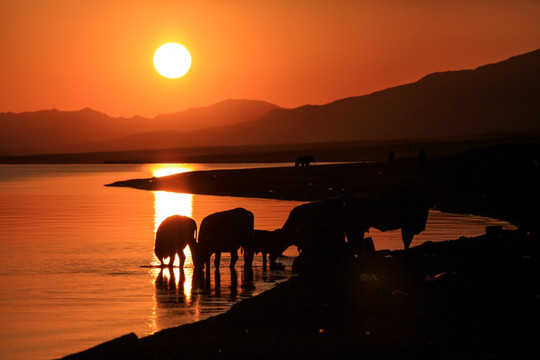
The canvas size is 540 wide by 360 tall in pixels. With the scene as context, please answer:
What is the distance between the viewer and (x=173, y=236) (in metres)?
23.4

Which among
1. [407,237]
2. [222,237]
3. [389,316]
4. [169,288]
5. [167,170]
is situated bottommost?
[169,288]

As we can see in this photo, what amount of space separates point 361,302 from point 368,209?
24.6 ft

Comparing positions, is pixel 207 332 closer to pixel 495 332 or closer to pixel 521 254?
pixel 495 332

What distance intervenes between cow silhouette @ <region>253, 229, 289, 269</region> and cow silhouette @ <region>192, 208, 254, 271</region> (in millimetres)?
644

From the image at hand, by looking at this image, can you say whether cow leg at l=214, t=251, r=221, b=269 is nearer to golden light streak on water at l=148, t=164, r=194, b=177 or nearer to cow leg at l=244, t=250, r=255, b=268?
cow leg at l=244, t=250, r=255, b=268

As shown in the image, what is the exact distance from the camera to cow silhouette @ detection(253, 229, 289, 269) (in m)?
23.7

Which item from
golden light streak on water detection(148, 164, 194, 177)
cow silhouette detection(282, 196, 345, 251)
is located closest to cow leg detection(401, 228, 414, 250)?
cow silhouette detection(282, 196, 345, 251)

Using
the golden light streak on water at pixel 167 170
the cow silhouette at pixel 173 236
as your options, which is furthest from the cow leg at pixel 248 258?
the golden light streak on water at pixel 167 170

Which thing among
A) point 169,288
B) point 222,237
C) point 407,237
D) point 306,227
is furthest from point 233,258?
point 407,237

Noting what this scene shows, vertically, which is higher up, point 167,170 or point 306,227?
point 167,170

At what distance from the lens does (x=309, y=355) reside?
11.8 metres

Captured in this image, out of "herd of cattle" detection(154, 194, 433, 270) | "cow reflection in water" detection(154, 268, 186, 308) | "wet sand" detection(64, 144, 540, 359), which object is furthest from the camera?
"herd of cattle" detection(154, 194, 433, 270)

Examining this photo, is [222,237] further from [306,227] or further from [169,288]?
[169,288]

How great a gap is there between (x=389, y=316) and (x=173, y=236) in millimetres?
10334
